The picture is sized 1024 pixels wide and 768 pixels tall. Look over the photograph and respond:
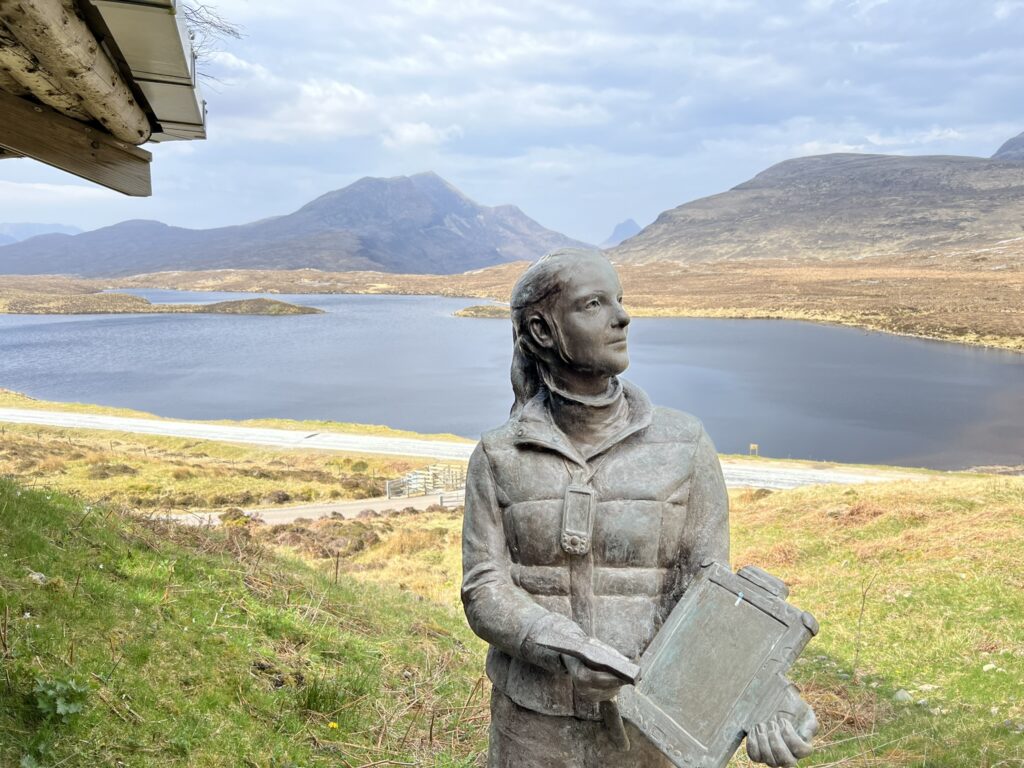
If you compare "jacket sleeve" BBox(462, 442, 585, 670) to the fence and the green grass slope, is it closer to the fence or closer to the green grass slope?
the green grass slope

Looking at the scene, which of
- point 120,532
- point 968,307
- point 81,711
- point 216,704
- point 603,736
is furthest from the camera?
point 968,307

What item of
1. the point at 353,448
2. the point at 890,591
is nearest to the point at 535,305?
the point at 890,591

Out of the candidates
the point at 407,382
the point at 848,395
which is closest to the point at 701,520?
the point at 848,395

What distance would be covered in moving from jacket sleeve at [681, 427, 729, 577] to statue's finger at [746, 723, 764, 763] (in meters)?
0.59

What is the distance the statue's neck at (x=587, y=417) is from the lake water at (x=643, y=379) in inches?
1328

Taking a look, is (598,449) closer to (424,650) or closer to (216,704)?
(216,704)

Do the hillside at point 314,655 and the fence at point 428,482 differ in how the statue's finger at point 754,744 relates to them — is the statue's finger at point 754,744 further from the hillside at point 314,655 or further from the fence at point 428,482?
the fence at point 428,482

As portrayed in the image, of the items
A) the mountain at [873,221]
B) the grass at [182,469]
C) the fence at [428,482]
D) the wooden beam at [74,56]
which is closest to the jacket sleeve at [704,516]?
the wooden beam at [74,56]

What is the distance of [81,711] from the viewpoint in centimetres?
491

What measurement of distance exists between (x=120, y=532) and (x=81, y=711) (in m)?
3.91

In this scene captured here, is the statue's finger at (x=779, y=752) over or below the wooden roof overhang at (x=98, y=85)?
below

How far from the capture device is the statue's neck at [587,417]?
295 centimetres

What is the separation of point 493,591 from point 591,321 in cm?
101

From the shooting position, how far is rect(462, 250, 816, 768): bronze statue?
2.79 m
